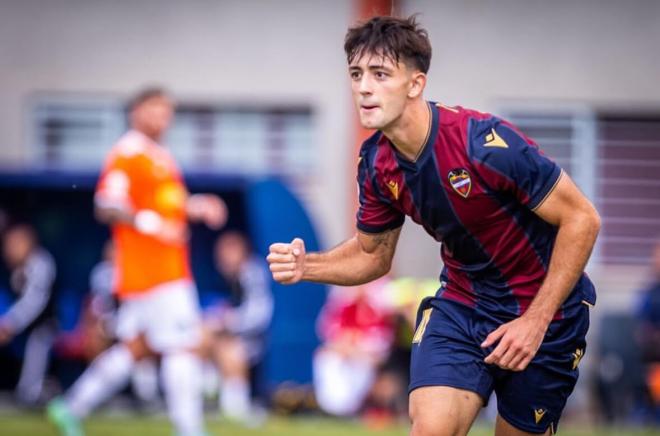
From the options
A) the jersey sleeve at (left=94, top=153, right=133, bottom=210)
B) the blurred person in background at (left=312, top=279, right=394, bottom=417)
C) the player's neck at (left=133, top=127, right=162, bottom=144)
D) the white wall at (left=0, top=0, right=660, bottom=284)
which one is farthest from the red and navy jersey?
the white wall at (left=0, top=0, right=660, bottom=284)

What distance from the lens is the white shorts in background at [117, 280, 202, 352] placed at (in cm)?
906

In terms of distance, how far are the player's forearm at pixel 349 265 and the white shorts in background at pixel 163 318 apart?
155 inches

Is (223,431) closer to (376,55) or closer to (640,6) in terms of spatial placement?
(376,55)

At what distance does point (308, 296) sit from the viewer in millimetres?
12516

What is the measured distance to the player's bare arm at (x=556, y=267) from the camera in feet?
15.8

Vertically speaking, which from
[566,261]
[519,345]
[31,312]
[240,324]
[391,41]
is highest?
[391,41]

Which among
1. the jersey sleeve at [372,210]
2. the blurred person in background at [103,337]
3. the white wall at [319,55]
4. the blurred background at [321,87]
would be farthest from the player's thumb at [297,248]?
the white wall at [319,55]

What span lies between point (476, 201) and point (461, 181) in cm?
11

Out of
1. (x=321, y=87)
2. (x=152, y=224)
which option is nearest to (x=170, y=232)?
(x=152, y=224)

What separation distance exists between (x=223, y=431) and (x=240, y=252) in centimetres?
274

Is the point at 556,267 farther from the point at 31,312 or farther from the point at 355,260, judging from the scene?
the point at 31,312

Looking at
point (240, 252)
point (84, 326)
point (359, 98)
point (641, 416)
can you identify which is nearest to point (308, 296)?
point (240, 252)

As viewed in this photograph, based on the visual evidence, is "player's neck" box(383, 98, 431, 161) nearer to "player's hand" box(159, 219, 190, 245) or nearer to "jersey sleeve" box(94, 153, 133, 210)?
"jersey sleeve" box(94, 153, 133, 210)

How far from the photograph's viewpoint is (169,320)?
29.8ft
